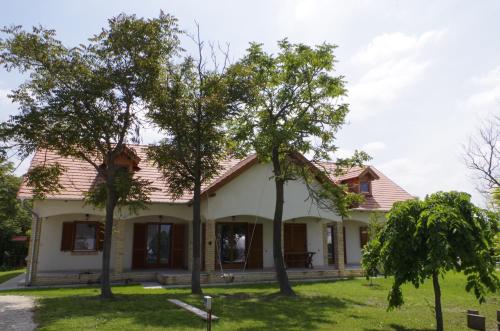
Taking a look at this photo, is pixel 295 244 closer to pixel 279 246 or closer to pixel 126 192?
pixel 279 246

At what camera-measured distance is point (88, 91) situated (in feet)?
41.7

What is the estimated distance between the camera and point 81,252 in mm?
19000

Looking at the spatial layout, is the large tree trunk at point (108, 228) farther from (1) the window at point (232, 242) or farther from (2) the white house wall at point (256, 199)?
(1) the window at point (232, 242)

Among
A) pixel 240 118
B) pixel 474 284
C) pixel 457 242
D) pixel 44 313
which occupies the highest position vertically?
pixel 240 118

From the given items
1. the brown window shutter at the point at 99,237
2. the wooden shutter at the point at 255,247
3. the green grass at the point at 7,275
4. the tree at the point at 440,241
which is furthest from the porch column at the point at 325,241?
the green grass at the point at 7,275

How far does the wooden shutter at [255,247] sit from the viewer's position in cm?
2130

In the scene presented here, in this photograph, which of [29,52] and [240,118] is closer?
[29,52]

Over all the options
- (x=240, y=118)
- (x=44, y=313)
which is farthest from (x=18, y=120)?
(x=240, y=118)

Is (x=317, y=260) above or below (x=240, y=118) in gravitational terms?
below

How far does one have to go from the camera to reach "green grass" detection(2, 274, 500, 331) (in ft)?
31.3

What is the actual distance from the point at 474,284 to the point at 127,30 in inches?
469

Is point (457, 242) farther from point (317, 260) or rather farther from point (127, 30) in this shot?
point (317, 260)

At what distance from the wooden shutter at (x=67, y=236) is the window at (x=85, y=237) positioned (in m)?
0.25

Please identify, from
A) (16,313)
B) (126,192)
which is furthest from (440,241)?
(16,313)
